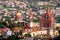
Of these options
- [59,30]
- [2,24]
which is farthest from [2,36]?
[59,30]

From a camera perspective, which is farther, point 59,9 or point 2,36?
point 59,9

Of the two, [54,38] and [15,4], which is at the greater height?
[15,4]

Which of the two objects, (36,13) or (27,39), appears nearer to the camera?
(27,39)

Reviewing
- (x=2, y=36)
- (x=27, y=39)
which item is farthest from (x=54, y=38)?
(x=2, y=36)

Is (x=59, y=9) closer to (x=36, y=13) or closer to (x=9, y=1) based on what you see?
(x=36, y=13)

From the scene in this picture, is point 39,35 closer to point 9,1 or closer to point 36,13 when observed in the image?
point 36,13

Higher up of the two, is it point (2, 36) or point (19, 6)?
point (19, 6)

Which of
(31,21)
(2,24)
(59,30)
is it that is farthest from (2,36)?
(59,30)

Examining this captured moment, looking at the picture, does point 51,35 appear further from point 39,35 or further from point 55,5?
point 55,5
